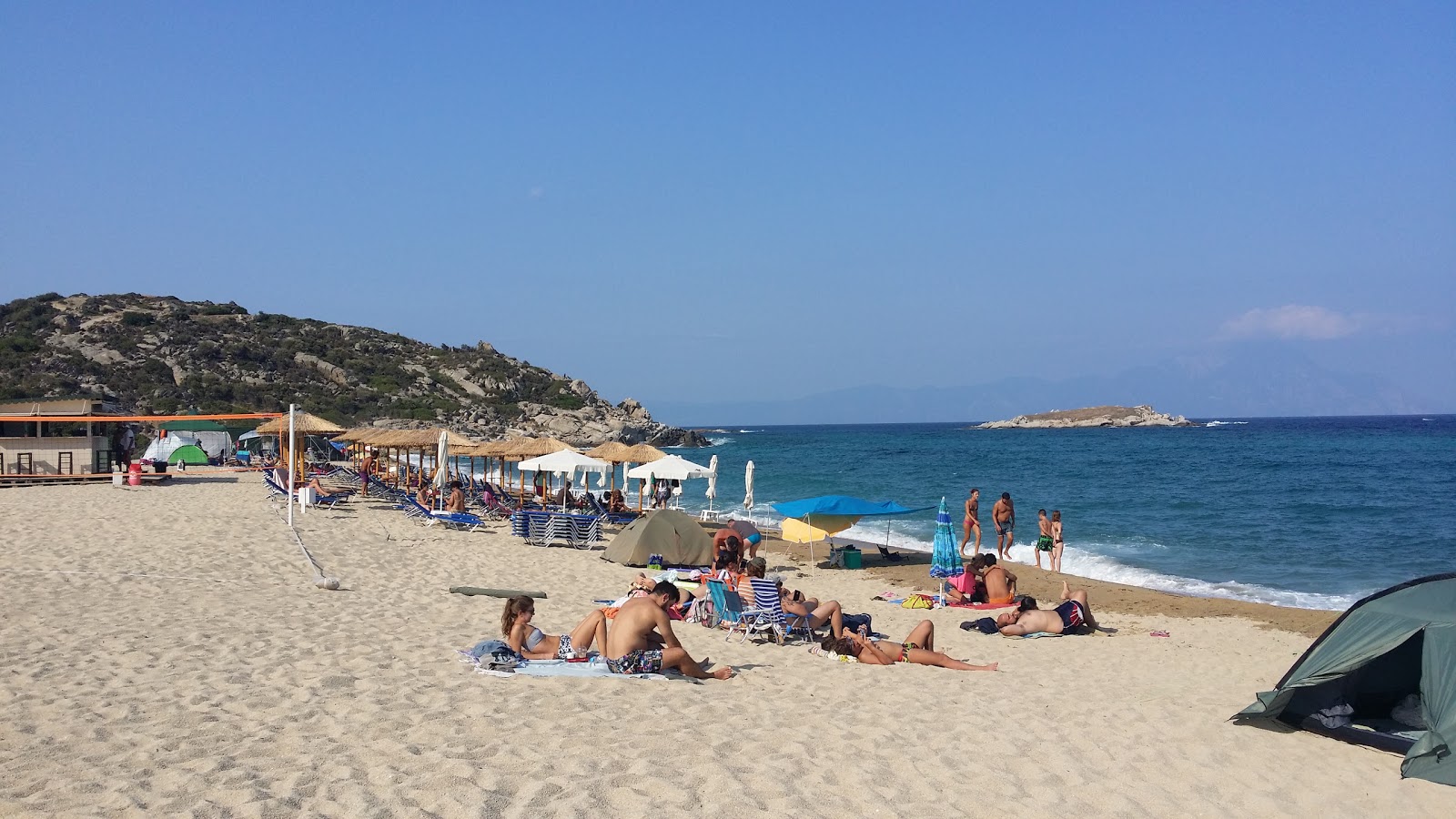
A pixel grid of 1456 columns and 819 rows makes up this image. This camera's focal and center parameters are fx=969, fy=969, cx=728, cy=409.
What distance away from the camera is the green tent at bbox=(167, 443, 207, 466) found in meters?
34.2

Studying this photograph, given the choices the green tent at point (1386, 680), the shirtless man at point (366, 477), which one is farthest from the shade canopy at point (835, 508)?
the shirtless man at point (366, 477)

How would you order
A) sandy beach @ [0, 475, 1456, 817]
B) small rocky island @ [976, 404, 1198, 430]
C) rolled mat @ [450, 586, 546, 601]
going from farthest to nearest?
small rocky island @ [976, 404, 1198, 430] < rolled mat @ [450, 586, 546, 601] < sandy beach @ [0, 475, 1456, 817]

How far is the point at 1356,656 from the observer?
632 cm

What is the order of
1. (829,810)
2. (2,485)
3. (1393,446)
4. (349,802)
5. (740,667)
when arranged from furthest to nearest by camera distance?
(1393,446)
(2,485)
(740,667)
(829,810)
(349,802)

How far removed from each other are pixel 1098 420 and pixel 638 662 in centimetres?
12420

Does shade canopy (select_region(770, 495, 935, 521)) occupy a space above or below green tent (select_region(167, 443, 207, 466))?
above

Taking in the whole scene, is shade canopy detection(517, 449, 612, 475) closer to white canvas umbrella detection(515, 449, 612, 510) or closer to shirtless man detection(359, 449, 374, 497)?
white canvas umbrella detection(515, 449, 612, 510)

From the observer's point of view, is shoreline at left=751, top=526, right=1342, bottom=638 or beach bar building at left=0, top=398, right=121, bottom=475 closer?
shoreline at left=751, top=526, right=1342, bottom=638

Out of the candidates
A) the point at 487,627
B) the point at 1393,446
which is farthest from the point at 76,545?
the point at 1393,446

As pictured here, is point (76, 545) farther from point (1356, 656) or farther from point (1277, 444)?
point (1277, 444)

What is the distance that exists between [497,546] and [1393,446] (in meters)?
63.0

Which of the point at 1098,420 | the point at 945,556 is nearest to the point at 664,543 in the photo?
the point at 945,556

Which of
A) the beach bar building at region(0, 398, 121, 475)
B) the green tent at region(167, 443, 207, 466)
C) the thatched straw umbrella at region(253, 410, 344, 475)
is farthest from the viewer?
the green tent at region(167, 443, 207, 466)

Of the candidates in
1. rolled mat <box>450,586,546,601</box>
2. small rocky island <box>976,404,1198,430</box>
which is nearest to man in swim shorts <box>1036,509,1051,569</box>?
rolled mat <box>450,586,546,601</box>
